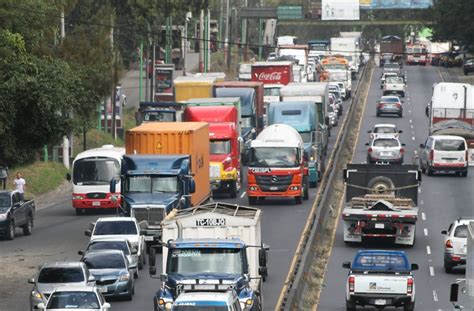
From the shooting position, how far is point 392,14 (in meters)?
186

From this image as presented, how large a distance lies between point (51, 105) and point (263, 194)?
19.6 meters

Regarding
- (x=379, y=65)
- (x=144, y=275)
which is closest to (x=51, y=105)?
(x=144, y=275)

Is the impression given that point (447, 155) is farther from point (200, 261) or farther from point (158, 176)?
point (200, 261)

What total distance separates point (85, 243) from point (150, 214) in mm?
3678

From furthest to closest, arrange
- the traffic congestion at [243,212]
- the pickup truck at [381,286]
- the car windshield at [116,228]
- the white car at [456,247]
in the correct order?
the car windshield at [116,228], the white car at [456,247], the pickup truck at [381,286], the traffic congestion at [243,212]

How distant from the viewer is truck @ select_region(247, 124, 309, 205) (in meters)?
58.8

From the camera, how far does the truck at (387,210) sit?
157 ft

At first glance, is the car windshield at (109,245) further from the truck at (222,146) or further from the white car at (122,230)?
the truck at (222,146)

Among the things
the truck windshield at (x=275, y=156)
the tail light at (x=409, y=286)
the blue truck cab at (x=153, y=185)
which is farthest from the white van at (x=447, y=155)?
the tail light at (x=409, y=286)

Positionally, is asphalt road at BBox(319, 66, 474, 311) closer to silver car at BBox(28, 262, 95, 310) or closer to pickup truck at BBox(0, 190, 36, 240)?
silver car at BBox(28, 262, 95, 310)

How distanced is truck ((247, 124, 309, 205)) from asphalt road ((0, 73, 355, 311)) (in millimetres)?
620

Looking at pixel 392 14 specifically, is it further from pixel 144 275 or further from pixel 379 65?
pixel 144 275

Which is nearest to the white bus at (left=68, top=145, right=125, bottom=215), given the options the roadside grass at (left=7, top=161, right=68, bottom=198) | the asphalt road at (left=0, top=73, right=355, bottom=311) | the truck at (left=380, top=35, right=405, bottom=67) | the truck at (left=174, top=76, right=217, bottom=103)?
the asphalt road at (left=0, top=73, right=355, bottom=311)

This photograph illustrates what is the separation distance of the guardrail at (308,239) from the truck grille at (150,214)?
172 inches
